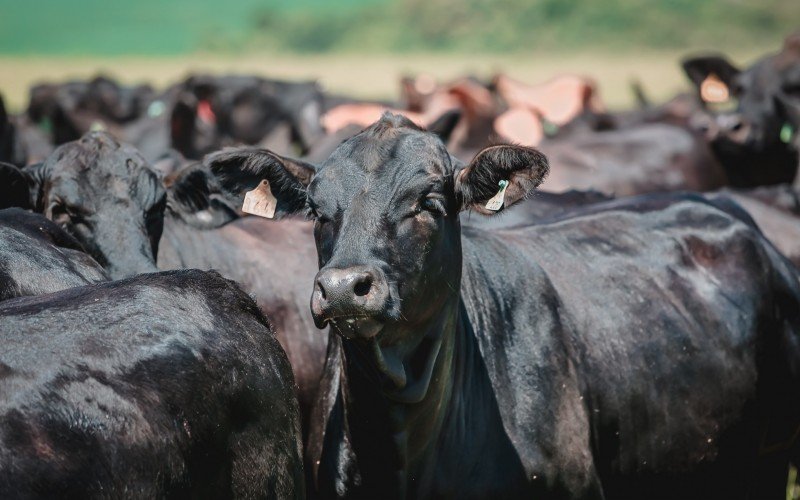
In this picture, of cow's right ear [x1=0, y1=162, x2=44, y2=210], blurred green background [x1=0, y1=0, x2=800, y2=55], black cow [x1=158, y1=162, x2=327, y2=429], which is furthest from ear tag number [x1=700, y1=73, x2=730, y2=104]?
blurred green background [x1=0, y1=0, x2=800, y2=55]

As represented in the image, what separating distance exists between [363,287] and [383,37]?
63.7m

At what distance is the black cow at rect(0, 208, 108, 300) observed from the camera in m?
4.30

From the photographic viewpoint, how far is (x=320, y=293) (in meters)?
3.92

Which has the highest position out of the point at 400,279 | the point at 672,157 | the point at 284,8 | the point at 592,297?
the point at 400,279

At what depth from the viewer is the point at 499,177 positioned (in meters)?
4.42

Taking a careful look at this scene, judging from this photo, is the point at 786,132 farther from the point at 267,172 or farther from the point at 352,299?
the point at 352,299

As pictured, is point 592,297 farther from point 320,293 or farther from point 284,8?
point 284,8

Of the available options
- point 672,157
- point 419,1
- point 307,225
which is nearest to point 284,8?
point 419,1

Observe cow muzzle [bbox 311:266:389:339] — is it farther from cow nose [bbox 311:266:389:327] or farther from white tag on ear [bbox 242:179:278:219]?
white tag on ear [bbox 242:179:278:219]

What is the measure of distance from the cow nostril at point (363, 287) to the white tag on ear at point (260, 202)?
88 centimetres

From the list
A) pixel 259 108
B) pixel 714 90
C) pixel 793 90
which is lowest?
pixel 259 108

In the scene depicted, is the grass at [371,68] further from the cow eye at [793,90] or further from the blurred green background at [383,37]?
the cow eye at [793,90]

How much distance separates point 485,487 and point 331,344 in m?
0.83

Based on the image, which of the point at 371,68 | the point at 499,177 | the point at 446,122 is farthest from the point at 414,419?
the point at 371,68
